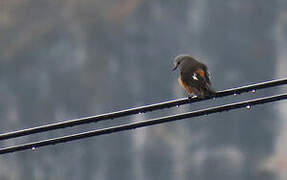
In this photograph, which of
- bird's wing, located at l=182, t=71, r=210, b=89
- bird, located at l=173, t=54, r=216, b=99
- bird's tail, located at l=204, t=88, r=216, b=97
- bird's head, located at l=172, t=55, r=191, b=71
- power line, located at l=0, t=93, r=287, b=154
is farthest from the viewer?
bird's head, located at l=172, t=55, r=191, b=71

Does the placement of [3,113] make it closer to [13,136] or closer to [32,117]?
[32,117]

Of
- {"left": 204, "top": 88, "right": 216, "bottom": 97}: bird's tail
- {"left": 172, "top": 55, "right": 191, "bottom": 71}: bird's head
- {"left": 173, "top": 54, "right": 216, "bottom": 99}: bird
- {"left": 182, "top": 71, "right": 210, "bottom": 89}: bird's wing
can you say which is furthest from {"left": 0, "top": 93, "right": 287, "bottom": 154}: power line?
{"left": 172, "top": 55, "right": 191, "bottom": 71}: bird's head

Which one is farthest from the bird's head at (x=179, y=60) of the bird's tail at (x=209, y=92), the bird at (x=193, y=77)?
the bird's tail at (x=209, y=92)

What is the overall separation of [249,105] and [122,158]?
43508 mm

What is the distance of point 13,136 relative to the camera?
27.5 ft

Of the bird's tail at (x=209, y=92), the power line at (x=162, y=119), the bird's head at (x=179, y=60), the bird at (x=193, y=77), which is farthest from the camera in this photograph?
the bird's head at (x=179, y=60)

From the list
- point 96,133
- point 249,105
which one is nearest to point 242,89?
point 249,105

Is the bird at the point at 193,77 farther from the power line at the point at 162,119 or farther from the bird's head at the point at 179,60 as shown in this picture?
the power line at the point at 162,119

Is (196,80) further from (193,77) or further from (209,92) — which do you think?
(209,92)

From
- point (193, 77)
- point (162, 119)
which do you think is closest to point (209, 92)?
point (162, 119)

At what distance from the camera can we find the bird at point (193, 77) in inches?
403

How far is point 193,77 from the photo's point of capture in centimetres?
1149

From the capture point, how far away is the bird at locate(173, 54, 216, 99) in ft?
33.6

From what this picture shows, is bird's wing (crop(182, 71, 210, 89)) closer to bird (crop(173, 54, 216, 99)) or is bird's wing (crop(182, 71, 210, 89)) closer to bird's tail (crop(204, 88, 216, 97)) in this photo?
bird (crop(173, 54, 216, 99))
